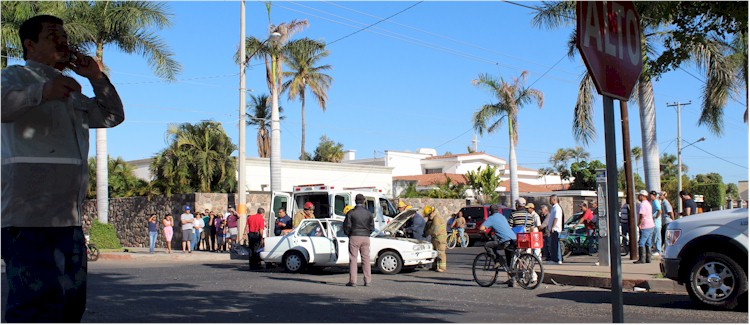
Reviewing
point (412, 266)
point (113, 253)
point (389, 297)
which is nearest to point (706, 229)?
point (389, 297)

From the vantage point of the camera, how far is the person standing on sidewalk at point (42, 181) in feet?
10.7

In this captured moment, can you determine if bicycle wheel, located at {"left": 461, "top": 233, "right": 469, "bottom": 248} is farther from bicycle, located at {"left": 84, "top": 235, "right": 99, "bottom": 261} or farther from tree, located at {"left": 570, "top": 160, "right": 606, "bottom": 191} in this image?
tree, located at {"left": 570, "top": 160, "right": 606, "bottom": 191}

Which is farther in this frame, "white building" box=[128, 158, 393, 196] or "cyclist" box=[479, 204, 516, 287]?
"white building" box=[128, 158, 393, 196]

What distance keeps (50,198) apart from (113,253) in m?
21.2

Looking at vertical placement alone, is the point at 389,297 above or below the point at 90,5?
below

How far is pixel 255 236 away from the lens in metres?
19.0

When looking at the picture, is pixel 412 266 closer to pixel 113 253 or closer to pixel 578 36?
pixel 113 253

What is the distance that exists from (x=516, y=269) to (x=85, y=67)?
10.5m

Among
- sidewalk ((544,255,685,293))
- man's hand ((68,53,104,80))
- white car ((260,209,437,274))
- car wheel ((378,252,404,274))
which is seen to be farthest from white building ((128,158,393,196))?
man's hand ((68,53,104,80))

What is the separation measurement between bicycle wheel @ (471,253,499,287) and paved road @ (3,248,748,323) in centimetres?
18

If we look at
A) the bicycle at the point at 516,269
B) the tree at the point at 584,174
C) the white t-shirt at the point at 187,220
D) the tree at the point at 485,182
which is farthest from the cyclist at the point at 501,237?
the tree at the point at 584,174

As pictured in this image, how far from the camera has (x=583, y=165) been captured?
193 ft

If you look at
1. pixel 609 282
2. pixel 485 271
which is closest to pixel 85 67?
pixel 485 271

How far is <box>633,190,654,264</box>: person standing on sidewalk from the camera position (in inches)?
662
